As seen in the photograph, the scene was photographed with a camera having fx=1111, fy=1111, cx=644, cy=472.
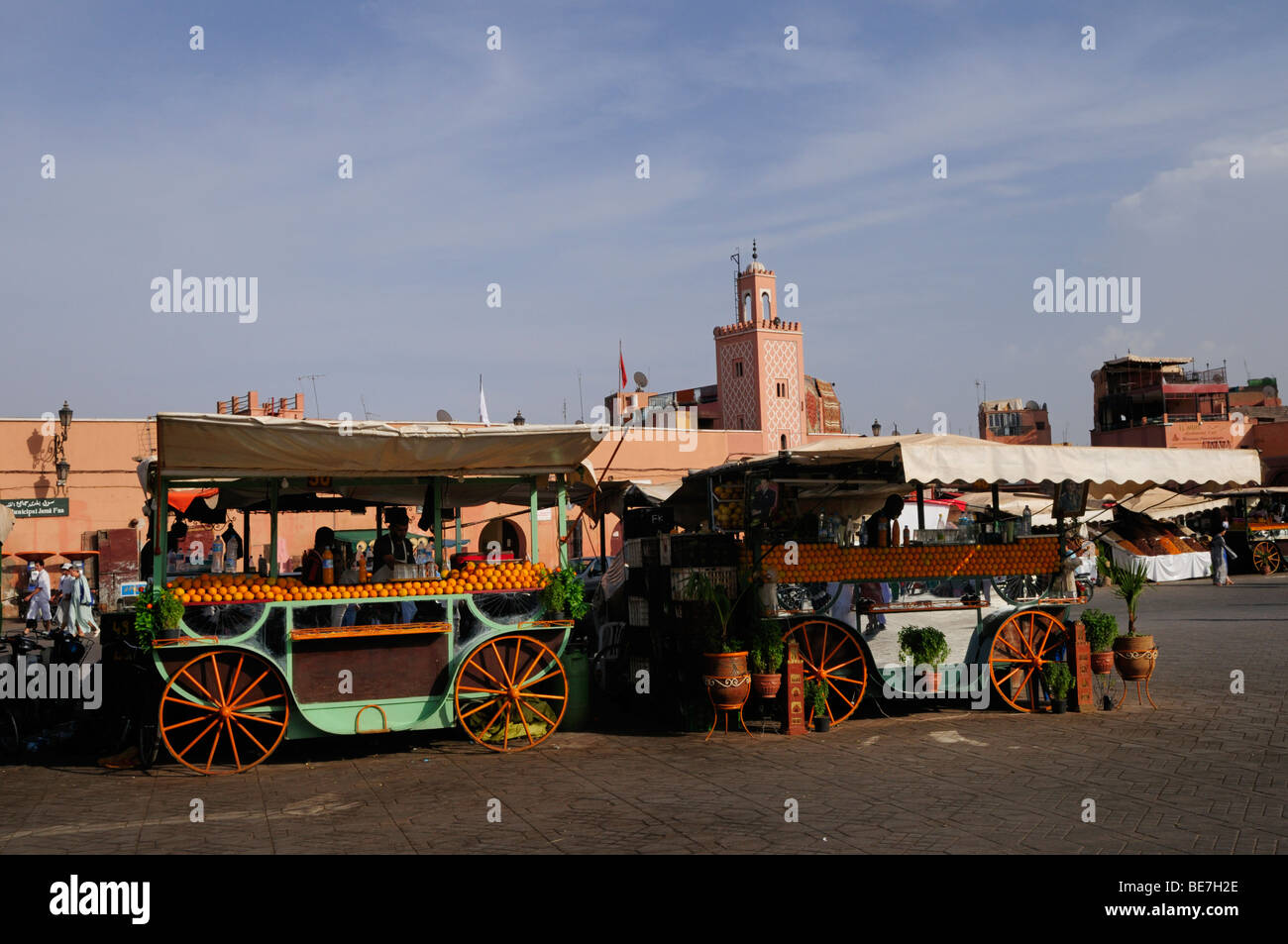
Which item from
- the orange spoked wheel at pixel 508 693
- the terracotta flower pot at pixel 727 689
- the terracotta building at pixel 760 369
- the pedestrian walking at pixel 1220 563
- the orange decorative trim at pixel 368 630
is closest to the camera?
the orange decorative trim at pixel 368 630

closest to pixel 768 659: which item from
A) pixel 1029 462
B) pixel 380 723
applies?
pixel 1029 462

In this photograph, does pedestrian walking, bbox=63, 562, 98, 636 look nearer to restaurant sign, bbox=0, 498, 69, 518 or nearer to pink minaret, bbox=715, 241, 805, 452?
restaurant sign, bbox=0, 498, 69, 518

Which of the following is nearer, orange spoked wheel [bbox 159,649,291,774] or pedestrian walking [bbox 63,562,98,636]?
orange spoked wheel [bbox 159,649,291,774]

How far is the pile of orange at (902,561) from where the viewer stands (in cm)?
991

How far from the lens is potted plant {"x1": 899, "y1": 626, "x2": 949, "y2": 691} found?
10305 mm

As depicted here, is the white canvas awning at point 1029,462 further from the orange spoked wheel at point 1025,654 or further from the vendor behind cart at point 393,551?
the vendor behind cart at point 393,551

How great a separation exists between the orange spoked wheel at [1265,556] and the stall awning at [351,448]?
30038 mm

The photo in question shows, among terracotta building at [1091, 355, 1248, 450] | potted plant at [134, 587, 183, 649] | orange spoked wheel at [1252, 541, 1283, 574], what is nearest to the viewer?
potted plant at [134, 587, 183, 649]

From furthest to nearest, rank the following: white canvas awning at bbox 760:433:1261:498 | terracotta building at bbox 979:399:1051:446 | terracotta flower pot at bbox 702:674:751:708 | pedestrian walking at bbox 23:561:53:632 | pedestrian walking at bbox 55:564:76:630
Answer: terracotta building at bbox 979:399:1051:446 < pedestrian walking at bbox 23:561:53:632 < pedestrian walking at bbox 55:564:76:630 < white canvas awning at bbox 760:433:1261:498 < terracotta flower pot at bbox 702:674:751:708

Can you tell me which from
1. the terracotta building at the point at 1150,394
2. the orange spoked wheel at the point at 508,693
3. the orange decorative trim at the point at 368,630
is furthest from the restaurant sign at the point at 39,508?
the terracotta building at the point at 1150,394

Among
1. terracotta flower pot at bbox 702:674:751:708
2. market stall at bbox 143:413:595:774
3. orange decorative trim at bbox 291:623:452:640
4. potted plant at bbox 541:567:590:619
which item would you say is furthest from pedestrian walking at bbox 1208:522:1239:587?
orange decorative trim at bbox 291:623:452:640

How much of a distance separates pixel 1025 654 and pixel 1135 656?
0.97m

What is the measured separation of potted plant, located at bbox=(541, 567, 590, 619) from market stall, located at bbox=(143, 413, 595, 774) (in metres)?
0.08
